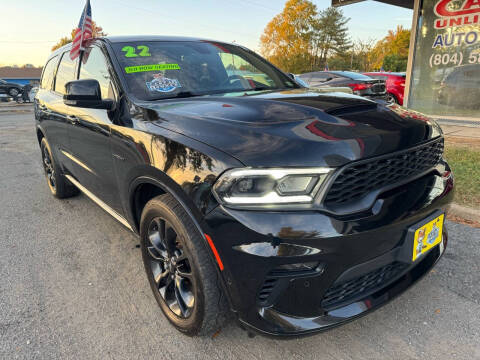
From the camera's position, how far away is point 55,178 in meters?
4.29

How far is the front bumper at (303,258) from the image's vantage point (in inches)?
56.7

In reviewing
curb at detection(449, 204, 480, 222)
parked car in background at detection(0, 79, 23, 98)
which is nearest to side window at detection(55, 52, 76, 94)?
curb at detection(449, 204, 480, 222)

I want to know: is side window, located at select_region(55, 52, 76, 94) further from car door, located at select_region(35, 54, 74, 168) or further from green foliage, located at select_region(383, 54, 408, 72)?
green foliage, located at select_region(383, 54, 408, 72)

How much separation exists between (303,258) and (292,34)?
175 feet

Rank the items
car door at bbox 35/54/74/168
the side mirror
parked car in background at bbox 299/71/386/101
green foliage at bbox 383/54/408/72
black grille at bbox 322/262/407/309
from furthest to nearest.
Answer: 1. green foliage at bbox 383/54/408/72
2. parked car in background at bbox 299/71/386/101
3. car door at bbox 35/54/74/168
4. the side mirror
5. black grille at bbox 322/262/407/309

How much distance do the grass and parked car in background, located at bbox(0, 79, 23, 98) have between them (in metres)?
28.0

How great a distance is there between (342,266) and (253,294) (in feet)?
1.30

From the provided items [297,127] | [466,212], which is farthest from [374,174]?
[466,212]

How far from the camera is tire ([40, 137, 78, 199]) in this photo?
419 cm

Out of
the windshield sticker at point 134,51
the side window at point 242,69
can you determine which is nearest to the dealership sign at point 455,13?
the side window at point 242,69

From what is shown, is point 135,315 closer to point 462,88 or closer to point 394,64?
point 462,88

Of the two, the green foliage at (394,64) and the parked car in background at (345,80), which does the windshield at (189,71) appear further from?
the green foliage at (394,64)

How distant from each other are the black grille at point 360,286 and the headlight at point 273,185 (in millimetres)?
437

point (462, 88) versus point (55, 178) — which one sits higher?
point (462, 88)
